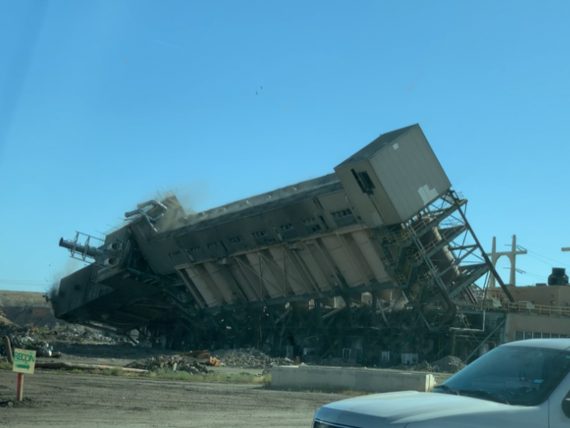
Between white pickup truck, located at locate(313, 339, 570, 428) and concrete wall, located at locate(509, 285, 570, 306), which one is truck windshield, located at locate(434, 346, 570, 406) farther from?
concrete wall, located at locate(509, 285, 570, 306)

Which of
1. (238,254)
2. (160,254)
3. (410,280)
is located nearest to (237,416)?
(410,280)

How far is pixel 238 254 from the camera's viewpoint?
1877 inches

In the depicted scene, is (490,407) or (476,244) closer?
(490,407)

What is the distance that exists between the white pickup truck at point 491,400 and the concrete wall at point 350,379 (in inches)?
482

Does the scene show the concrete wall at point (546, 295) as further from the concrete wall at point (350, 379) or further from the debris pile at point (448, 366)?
the concrete wall at point (350, 379)

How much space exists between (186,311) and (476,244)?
85.9 ft

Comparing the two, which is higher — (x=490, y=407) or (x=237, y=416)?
(x=490, y=407)

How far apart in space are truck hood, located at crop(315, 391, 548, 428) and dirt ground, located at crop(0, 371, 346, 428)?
23.9 feet

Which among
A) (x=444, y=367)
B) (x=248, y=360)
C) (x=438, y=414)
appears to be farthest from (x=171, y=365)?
(x=438, y=414)

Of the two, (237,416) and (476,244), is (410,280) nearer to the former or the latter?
(476,244)

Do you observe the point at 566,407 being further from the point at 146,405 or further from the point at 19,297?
the point at 19,297

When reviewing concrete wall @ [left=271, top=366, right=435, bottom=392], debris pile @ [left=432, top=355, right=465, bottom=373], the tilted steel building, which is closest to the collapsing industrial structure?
the tilted steel building

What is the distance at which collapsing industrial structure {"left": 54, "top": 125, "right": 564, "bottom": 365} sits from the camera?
38.2m

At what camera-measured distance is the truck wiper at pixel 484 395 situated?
561 cm
